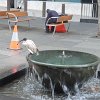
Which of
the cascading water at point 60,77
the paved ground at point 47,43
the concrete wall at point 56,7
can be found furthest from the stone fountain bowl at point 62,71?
the concrete wall at point 56,7

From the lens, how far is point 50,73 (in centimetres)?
614

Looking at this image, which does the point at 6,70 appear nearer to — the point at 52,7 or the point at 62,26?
the point at 62,26

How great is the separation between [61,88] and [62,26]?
8958mm

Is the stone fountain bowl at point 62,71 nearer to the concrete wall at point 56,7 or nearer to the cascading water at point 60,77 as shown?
the cascading water at point 60,77

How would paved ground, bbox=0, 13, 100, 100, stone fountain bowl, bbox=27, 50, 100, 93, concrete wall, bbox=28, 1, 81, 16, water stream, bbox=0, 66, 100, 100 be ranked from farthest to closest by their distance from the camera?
concrete wall, bbox=28, 1, 81, 16 → paved ground, bbox=0, 13, 100, 100 → water stream, bbox=0, 66, 100, 100 → stone fountain bowl, bbox=27, 50, 100, 93

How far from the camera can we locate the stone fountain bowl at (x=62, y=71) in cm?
607

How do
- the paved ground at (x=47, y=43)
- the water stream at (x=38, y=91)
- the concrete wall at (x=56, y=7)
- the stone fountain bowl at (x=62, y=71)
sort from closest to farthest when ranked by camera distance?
the stone fountain bowl at (x=62, y=71) → the water stream at (x=38, y=91) → the paved ground at (x=47, y=43) → the concrete wall at (x=56, y=7)

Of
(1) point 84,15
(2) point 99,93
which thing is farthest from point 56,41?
(1) point 84,15

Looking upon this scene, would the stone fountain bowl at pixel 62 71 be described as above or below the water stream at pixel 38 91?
above

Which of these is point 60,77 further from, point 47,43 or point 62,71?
point 47,43

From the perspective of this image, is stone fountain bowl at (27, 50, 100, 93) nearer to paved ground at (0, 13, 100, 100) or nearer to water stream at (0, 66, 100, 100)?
water stream at (0, 66, 100, 100)

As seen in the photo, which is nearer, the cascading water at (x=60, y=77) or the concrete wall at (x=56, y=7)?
the cascading water at (x=60, y=77)

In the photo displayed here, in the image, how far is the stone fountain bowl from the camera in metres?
6.07

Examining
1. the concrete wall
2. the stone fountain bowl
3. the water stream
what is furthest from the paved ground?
the concrete wall
